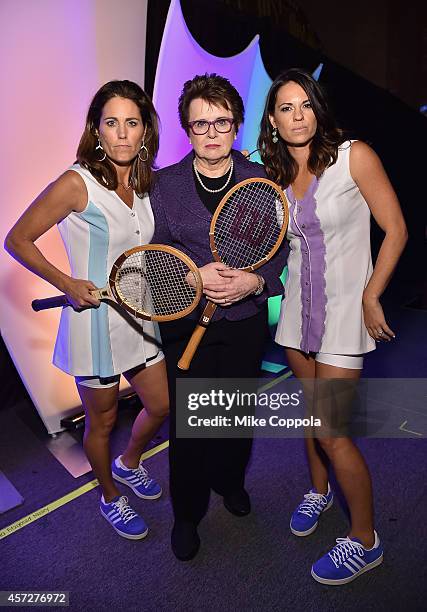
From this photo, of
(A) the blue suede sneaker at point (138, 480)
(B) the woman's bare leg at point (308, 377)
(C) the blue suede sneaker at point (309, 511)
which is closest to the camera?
(B) the woman's bare leg at point (308, 377)

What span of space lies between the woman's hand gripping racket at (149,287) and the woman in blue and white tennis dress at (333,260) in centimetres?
46

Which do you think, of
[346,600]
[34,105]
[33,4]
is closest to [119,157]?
[34,105]

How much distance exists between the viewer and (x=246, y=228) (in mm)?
2164

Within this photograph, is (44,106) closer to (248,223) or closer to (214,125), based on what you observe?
(214,125)

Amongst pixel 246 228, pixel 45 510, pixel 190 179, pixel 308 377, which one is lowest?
pixel 45 510

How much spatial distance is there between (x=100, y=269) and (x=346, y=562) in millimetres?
1584

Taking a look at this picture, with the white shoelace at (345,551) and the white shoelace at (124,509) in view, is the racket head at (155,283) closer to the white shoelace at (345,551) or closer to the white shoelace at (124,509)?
the white shoelace at (124,509)

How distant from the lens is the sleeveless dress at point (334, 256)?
6.63 ft

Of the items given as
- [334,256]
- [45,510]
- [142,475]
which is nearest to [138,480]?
[142,475]

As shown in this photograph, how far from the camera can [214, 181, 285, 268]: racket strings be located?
83.1 inches

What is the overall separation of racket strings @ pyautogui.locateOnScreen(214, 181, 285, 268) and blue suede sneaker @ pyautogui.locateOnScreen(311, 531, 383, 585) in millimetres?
1265

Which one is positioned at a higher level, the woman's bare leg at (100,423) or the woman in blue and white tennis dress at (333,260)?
the woman in blue and white tennis dress at (333,260)

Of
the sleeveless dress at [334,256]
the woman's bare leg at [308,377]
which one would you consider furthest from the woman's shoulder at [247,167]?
the woman's bare leg at [308,377]

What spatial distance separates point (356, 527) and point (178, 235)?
143 cm
